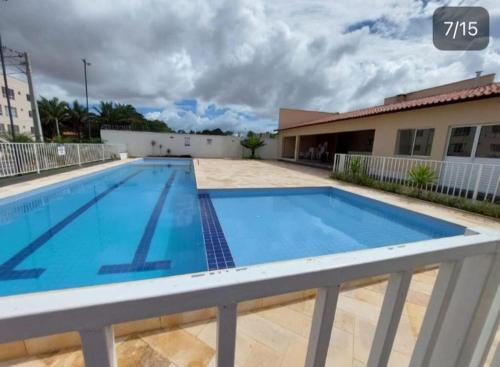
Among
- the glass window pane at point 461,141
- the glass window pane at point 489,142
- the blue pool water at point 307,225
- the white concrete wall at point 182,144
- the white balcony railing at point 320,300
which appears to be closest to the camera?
the white balcony railing at point 320,300

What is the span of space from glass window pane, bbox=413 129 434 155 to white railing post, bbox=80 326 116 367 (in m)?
9.92

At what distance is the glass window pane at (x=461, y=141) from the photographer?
6539mm

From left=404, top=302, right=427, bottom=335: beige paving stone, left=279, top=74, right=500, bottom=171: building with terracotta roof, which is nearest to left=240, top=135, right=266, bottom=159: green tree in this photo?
left=279, top=74, right=500, bottom=171: building with terracotta roof

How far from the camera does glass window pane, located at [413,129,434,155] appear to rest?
25.3ft

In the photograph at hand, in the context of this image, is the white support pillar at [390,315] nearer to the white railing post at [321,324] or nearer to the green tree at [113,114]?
the white railing post at [321,324]

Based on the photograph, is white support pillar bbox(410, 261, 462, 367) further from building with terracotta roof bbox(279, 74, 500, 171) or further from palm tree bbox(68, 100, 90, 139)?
palm tree bbox(68, 100, 90, 139)

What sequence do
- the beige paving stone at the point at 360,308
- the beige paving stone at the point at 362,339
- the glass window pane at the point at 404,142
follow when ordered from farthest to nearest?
Answer: the glass window pane at the point at 404,142, the beige paving stone at the point at 360,308, the beige paving stone at the point at 362,339

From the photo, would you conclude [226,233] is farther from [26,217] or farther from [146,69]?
[146,69]


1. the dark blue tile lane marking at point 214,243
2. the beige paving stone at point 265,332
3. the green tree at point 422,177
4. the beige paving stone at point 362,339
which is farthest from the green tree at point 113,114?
the beige paving stone at point 362,339

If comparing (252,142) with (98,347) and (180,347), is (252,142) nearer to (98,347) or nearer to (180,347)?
(180,347)

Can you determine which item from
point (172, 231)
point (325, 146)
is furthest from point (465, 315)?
point (325, 146)

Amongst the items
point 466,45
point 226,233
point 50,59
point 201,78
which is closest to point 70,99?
point 50,59

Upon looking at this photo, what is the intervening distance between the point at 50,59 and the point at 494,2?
29302 mm

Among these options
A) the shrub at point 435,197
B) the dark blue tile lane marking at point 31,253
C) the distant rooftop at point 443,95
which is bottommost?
the dark blue tile lane marking at point 31,253
